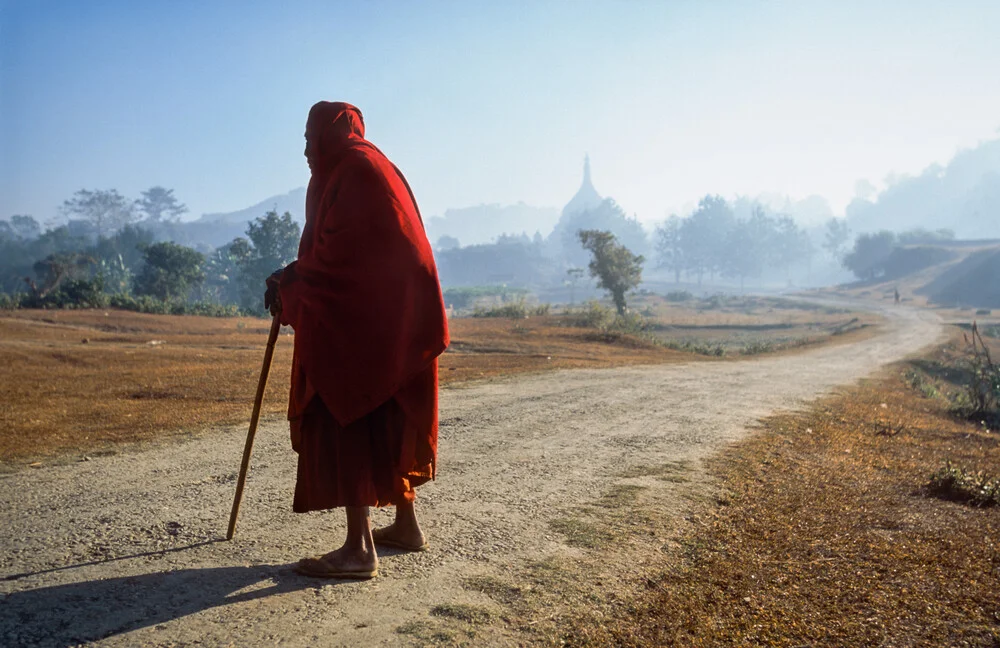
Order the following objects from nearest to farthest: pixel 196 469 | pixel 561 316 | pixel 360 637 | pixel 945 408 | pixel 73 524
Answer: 1. pixel 360 637
2. pixel 73 524
3. pixel 196 469
4. pixel 945 408
5. pixel 561 316

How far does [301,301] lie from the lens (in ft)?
10.9

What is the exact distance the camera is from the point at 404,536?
142 inches

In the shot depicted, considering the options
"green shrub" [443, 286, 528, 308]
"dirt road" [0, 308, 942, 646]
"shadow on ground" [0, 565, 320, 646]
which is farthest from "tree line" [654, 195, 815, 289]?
"shadow on ground" [0, 565, 320, 646]

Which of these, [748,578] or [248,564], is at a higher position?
[248,564]

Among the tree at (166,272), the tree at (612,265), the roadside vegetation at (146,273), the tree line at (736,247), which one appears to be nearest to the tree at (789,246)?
the tree line at (736,247)

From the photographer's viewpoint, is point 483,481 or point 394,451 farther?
point 483,481

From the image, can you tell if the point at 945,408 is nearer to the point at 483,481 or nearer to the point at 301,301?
the point at 483,481

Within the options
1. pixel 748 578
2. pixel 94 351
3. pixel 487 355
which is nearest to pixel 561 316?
pixel 487 355

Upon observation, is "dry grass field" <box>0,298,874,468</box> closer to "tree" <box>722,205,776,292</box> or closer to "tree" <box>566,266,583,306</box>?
"tree" <box>566,266,583,306</box>

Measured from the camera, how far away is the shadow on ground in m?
2.54

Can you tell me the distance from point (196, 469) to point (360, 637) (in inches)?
111

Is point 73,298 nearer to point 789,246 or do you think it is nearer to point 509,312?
point 509,312

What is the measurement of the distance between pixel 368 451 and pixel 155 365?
9191 millimetres

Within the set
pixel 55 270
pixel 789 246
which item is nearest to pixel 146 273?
pixel 55 270
